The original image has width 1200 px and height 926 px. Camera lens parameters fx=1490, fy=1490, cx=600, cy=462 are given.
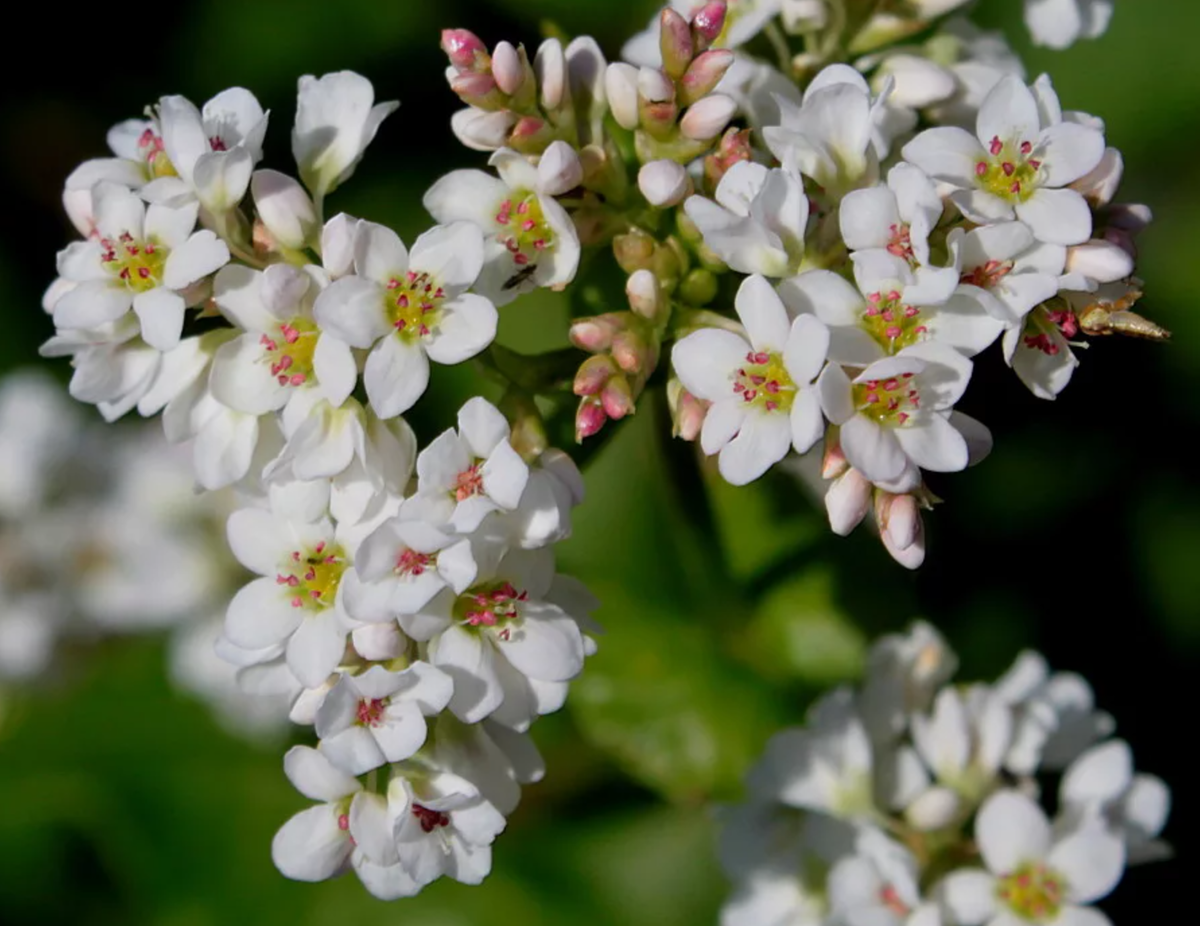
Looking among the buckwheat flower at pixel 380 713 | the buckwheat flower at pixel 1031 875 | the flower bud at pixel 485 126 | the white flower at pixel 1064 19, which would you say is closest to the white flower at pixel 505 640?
the buckwheat flower at pixel 380 713

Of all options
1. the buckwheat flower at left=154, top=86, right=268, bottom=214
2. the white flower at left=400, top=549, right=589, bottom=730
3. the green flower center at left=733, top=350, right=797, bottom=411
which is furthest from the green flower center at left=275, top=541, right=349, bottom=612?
the green flower center at left=733, top=350, right=797, bottom=411

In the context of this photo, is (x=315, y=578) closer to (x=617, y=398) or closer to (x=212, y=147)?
(x=617, y=398)

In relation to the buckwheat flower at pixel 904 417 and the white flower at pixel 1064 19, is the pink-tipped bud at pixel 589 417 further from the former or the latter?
the white flower at pixel 1064 19

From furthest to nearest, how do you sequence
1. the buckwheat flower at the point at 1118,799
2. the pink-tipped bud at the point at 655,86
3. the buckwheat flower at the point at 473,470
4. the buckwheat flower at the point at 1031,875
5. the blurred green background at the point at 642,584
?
the blurred green background at the point at 642,584, the buckwheat flower at the point at 1118,799, the buckwheat flower at the point at 1031,875, the pink-tipped bud at the point at 655,86, the buckwheat flower at the point at 473,470

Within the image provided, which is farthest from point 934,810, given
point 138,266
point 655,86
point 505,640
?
point 138,266

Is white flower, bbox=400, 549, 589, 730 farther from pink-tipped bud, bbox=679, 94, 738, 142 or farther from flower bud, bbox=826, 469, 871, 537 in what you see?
pink-tipped bud, bbox=679, 94, 738, 142

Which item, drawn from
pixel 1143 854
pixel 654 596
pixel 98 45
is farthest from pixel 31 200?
pixel 1143 854
